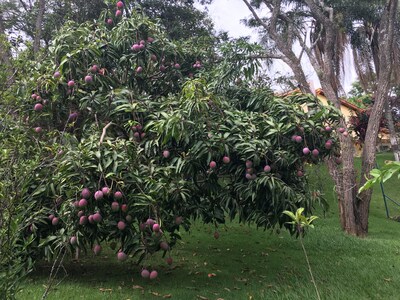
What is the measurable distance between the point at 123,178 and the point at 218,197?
4.92 feet

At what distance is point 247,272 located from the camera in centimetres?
614

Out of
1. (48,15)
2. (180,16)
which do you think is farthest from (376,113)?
(48,15)

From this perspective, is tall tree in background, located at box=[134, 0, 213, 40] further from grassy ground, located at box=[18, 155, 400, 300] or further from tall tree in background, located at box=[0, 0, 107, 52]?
grassy ground, located at box=[18, 155, 400, 300]

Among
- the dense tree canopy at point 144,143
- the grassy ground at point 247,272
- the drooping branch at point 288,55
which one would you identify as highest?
the drooping branch at point 288,55

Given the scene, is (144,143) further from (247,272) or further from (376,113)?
(376,113)

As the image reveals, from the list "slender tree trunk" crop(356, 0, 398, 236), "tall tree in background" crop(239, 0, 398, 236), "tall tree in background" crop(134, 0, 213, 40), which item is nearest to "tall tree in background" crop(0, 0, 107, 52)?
"tall tree in background" crop(134, 0, 213, 40)

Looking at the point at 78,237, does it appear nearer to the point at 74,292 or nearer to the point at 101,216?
the point at 101,216

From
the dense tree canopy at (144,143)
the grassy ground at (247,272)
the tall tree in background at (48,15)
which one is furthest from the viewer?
the tall tree in background at (48,15)

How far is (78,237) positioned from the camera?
3.94 meters

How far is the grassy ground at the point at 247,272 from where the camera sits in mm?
4992

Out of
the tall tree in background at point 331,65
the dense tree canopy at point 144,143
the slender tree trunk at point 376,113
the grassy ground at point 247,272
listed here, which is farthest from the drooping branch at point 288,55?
the dense tree canopy at point 144,143

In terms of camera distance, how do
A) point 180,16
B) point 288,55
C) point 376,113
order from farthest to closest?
point 180,16
point 288,55
point 376,113

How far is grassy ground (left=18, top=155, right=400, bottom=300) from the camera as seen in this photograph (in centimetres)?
499

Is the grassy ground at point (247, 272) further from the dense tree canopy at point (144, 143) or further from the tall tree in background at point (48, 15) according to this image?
the tall tree in background at point (48, 15)
